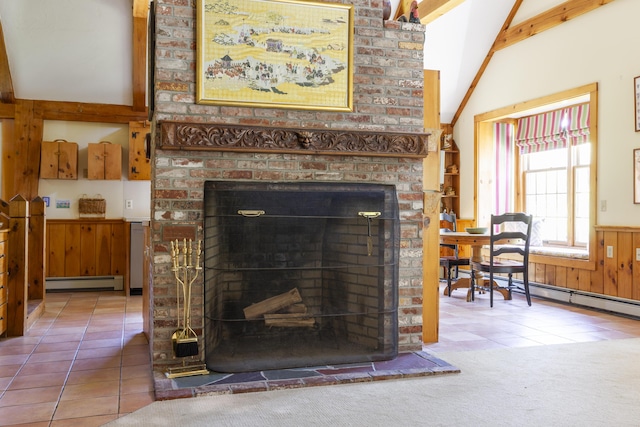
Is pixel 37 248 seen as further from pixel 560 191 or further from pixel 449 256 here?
pixel 560 191

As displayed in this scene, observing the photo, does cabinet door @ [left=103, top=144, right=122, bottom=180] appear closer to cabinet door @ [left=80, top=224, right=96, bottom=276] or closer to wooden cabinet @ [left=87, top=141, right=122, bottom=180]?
wooden cabinet @ [left=87, top=141, right=122, bottom=180]

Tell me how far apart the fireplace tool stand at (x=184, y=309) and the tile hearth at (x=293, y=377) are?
7 cm

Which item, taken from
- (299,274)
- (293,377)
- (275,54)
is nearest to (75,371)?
(293,377)

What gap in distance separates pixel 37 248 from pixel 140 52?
8.29 ft

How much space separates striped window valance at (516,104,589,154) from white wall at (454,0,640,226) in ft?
1.34

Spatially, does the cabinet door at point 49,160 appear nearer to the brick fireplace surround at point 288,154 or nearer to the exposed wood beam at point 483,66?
the brick fireplace surround at point 288,154

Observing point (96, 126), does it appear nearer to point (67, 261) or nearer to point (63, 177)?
point (63, 177)

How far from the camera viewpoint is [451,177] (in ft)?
25.0

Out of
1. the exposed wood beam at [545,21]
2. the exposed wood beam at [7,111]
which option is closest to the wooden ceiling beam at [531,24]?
the exposed wood beam at [545,21]

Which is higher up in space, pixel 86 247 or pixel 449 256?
pixel 86 247

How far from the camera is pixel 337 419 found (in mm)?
2271

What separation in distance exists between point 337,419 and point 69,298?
4.39m

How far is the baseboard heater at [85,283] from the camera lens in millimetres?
6125

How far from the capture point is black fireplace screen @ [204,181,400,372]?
9.62ft
